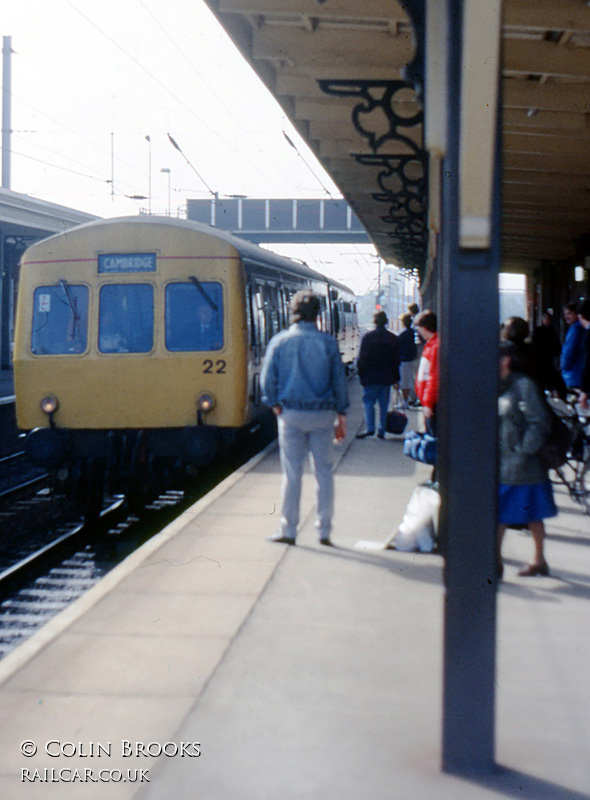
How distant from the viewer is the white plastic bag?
21.0 feet

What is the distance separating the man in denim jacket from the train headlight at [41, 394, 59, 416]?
381 cm

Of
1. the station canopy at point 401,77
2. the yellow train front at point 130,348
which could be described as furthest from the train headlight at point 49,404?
the station canopy at point 401,77

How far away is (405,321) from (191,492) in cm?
389

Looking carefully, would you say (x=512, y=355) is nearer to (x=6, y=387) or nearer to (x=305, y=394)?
(x=305, y=394)

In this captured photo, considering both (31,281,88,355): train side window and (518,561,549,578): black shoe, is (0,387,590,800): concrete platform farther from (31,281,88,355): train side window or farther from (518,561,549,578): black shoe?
(31,281,88,355): train side window

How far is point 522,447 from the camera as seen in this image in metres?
5.66

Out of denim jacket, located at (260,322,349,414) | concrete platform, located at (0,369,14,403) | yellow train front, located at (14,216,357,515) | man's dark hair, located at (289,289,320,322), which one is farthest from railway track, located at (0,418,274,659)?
concrete platform, located at (0,369,14,403)

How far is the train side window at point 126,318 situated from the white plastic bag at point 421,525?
4.22m

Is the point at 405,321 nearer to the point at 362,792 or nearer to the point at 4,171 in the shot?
the point at 362,792

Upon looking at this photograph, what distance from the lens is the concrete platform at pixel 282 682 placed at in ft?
10.9

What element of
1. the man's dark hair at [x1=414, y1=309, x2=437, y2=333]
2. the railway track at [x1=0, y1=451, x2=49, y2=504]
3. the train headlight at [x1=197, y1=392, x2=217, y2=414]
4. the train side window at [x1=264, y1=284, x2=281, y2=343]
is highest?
the train side window at [x1=264, y1=284, x2=281, y2=343]

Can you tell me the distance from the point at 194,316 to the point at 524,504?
16.4ft

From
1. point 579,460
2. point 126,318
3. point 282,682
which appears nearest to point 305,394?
point 282,682

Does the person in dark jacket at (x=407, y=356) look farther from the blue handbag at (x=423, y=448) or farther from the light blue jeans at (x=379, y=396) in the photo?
the blue handbag at (x=423, y=448)
